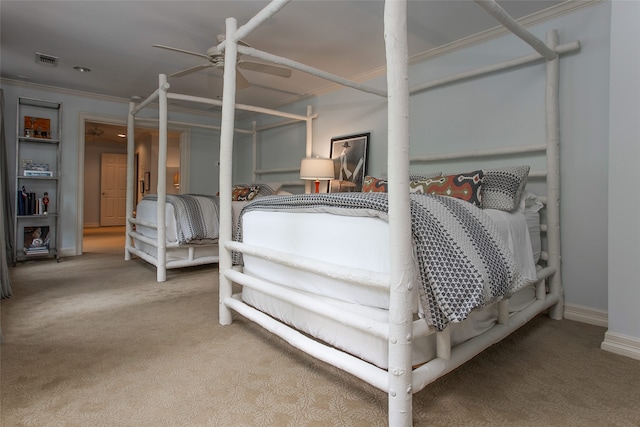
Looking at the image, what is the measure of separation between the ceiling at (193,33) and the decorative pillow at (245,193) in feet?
4.19

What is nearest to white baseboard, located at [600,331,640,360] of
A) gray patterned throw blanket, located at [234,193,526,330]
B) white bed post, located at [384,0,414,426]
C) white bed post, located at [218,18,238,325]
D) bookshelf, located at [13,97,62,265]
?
gray patterned throw blanket, located at [234,193,526,330]

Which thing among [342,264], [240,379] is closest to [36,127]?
[240,379]

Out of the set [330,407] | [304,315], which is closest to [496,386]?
[330,407]

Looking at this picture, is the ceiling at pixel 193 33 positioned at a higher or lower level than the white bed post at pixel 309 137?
higher

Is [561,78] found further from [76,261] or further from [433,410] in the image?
[76,261]

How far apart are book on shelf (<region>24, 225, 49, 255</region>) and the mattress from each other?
344 centimetres

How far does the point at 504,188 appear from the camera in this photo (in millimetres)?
2121

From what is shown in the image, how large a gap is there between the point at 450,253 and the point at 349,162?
108 inches

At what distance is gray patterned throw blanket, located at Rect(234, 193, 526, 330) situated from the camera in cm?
115

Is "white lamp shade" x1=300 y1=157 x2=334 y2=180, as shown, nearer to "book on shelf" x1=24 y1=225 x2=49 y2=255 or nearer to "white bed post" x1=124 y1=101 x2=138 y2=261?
"white bed post" x1=124 y1=101 x2=138 y2=261

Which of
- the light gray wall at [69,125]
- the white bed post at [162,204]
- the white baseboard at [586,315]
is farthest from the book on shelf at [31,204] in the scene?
the white baseboard at [586,315]

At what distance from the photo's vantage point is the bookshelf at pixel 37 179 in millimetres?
4047

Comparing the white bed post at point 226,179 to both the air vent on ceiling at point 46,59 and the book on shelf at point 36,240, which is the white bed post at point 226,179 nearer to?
the air vent on ceiling at point 46,59

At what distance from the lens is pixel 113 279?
321cm
